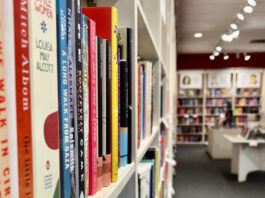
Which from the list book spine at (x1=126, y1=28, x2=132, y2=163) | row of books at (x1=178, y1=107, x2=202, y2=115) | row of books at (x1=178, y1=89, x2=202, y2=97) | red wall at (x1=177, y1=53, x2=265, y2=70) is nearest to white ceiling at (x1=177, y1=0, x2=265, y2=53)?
red wall at (x1=177, y1=53, x2=265, y2=70)

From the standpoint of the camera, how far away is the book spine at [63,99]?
29cm

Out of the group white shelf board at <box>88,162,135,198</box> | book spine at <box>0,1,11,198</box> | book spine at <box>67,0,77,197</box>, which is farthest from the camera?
white shelf board at <box>88,162,135,198</box>

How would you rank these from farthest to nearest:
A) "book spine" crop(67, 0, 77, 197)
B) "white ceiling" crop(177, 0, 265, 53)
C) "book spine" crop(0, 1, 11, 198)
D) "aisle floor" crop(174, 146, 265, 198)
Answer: "white ceiling" crop(177, 0, 265, 53) → "aisle floor" crop(174, 146, 265, 198) → "book spine" crop(67, 0, 77, 197) → "book spine" crop(0, 1, 11, 198)

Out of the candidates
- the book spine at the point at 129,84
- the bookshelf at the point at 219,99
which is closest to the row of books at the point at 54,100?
the book spine at the point at 129,84

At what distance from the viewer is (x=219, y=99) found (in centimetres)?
838

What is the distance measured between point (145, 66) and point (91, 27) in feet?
1.96

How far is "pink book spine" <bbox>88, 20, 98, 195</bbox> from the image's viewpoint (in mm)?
399

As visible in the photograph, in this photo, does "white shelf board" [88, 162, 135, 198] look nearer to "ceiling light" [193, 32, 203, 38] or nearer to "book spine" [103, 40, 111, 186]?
"book spine" [103, 40, 111, 186]

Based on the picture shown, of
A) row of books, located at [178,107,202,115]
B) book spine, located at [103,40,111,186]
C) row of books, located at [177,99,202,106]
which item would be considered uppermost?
book spine, located at [103,40,111,186]

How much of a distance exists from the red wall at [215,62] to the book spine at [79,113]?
850 cm

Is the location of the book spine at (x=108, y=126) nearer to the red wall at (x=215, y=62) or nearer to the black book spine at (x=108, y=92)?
the black book spine at (x=108, y=92)

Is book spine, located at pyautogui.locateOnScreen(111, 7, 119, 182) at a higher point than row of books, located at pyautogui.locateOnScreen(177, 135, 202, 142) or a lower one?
higher

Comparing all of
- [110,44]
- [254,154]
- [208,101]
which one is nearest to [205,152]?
[208,101]

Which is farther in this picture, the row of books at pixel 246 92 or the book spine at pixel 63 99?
the row of books at pixel 246 92
